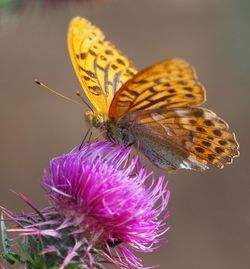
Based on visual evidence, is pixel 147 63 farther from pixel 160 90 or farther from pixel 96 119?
pixel 160 90

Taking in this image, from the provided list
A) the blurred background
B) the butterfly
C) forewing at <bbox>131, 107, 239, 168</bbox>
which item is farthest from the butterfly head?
the blurred background

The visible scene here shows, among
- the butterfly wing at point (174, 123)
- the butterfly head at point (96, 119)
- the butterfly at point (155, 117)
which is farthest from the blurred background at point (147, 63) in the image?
the butterfly wing at point (174, 123)

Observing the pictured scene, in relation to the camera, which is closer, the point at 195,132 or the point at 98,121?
the point at 98,121

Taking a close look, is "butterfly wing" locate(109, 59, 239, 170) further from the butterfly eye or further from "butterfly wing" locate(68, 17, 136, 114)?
"butterfly wing" locate(68, 17, 136, 114)

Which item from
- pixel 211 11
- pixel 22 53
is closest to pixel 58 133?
pixel 22 53

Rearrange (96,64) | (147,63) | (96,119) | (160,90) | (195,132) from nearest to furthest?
1. (160,90)
2. (96,119)
3. (195,132)
4. (96,64)
5. (147,63)

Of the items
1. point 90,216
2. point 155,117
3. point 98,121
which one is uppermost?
point 155,117

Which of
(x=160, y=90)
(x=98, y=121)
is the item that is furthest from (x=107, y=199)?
(x=160, y=90)

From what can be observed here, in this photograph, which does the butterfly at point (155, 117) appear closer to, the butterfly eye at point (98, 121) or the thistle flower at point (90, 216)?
the butterfly eye at point (98, 121)
